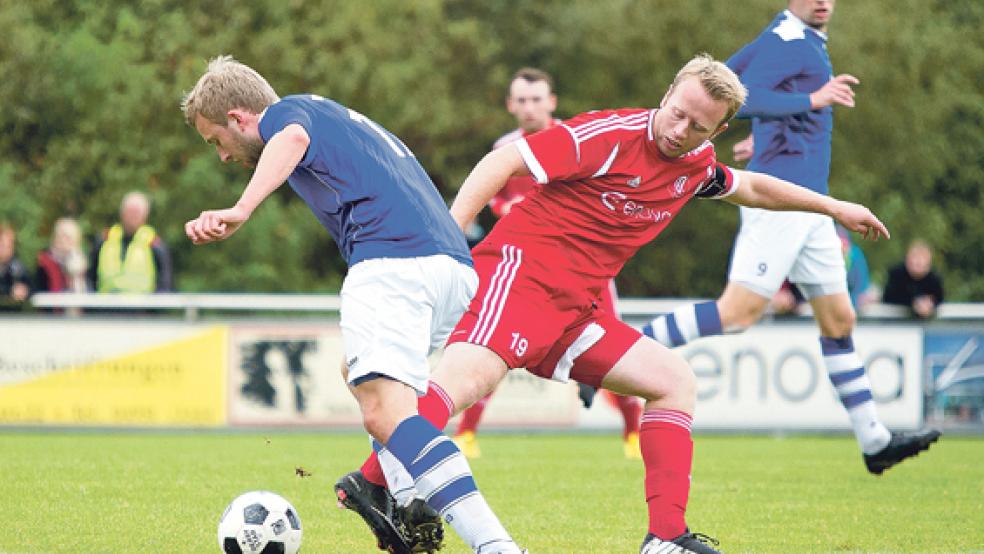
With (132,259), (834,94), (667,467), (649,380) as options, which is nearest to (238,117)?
(649,380)

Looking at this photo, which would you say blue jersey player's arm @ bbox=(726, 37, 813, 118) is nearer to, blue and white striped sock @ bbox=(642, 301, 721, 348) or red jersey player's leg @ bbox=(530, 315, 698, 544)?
blue and white striped sock @ bbox=(642, 301, 721, 348)

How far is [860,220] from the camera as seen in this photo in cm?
654

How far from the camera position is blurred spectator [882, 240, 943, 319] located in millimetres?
15430

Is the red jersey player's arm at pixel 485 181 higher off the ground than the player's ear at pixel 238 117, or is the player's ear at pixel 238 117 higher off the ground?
the player's ear at pixel 238 117

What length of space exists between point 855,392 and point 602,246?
3399 mm

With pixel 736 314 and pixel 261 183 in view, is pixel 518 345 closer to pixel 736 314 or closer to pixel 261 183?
pixel 261 183

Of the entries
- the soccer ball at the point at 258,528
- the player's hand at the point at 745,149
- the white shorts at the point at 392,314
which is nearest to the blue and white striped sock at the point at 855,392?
the player's hand at the point at 745,149

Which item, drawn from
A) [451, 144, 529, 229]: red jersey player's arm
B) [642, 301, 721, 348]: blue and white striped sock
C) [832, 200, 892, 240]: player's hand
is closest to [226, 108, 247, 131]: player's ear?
[451, 144, 529, 229]: red jersey player's arm

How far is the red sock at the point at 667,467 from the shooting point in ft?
19.8

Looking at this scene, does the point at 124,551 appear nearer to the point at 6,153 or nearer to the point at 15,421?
the point at 15,421

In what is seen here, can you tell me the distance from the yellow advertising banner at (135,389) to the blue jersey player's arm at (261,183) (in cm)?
928

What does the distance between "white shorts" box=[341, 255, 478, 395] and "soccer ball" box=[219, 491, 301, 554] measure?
0.92 metres

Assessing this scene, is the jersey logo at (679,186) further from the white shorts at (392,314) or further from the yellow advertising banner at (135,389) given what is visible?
the yellow advertising banner at (135,389)

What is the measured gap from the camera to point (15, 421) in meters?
14.2
